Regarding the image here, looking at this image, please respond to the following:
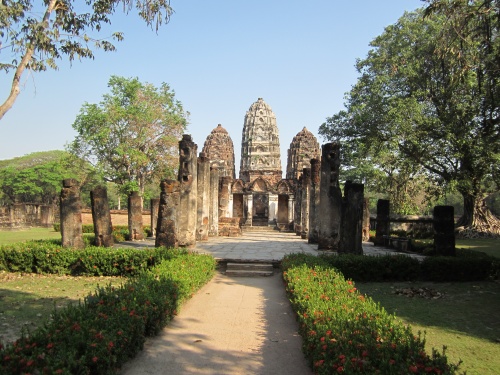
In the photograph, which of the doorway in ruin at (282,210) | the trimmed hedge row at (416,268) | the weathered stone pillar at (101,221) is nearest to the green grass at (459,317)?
the trimmed hedge row at (416,268)

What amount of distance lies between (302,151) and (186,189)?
88.8 ft

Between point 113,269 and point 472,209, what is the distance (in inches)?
867

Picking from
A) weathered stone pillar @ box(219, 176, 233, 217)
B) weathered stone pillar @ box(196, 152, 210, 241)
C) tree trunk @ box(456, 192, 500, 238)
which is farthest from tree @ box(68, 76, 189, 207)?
tree trunk @ box(456, 192, 500, 238)

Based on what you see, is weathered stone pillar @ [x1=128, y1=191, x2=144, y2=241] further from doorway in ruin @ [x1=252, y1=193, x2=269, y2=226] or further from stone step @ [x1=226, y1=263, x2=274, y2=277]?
doorway in ruin @ [x1=252, y1=193, x2=269, y2=226]

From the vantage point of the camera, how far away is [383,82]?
25359 millimetres

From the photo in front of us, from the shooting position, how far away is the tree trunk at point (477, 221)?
24453 millimetres

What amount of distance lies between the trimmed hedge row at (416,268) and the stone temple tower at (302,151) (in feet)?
95.0

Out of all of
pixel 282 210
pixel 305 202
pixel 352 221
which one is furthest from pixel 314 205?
pixel 282 210

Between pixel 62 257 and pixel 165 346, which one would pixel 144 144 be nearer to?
pixel 62 257

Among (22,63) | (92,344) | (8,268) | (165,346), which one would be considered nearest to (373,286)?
(165,346)

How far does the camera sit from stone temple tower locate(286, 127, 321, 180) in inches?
1571

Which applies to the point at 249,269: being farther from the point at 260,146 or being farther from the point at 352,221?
the point at 260,146

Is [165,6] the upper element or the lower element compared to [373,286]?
upper

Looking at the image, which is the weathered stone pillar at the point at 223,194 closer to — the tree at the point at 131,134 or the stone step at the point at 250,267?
the tree at the point at 131,134
